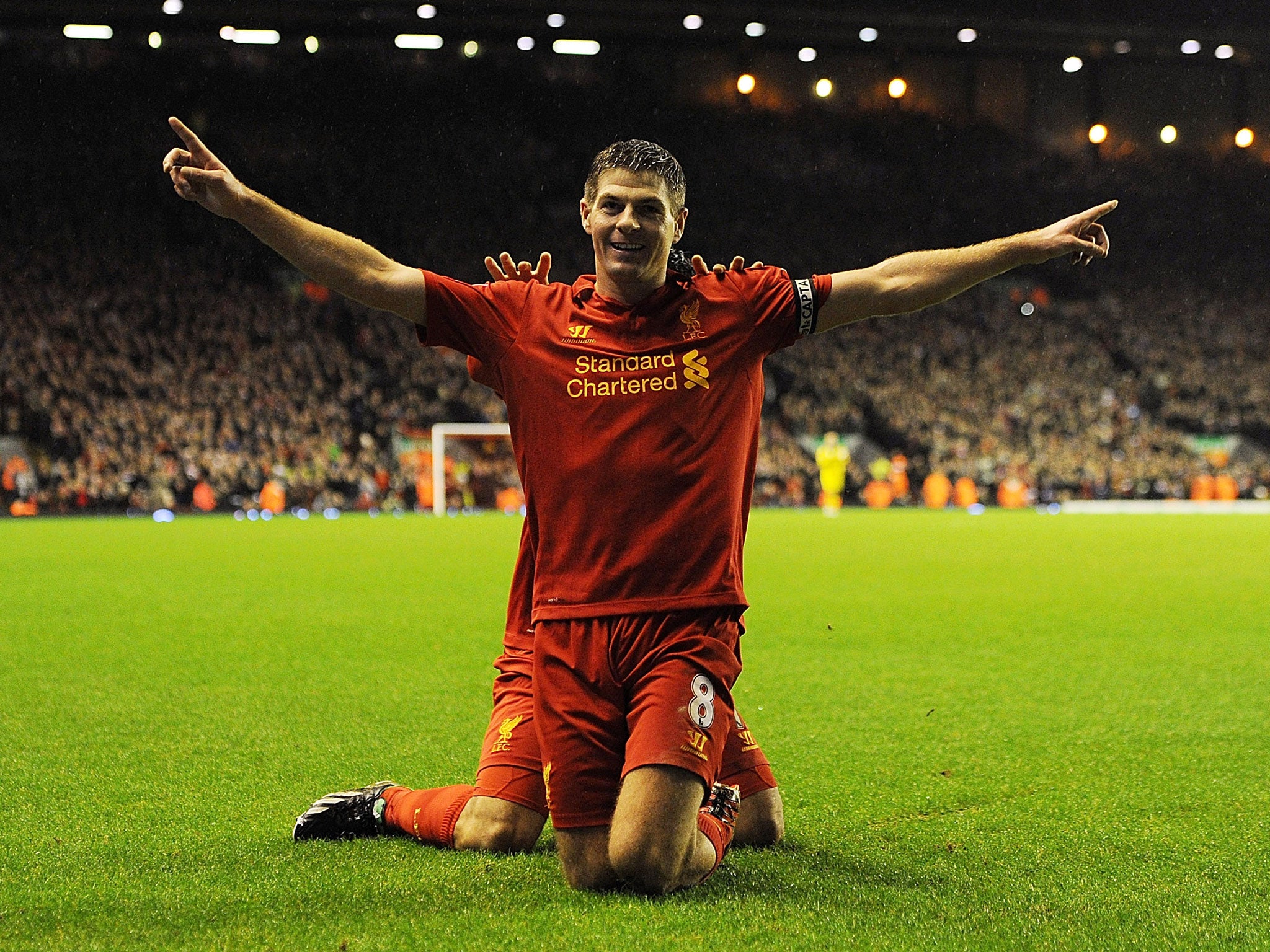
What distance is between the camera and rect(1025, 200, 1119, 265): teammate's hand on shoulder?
3744 millimetres

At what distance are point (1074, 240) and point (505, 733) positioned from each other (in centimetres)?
238

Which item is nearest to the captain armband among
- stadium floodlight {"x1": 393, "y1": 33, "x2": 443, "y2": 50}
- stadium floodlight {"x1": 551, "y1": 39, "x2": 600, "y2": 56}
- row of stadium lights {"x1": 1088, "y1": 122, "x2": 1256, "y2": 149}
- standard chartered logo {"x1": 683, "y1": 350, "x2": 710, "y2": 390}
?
standard chartered logo {"x1": 683, "y1": 350, "x2": 710, "y2": 390}

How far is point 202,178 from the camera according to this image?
3412 millimetres

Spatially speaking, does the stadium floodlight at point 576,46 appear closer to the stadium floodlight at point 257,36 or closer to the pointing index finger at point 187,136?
the stadium floodlight at point 257,36

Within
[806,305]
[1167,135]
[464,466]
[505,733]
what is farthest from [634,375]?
[1167,135]

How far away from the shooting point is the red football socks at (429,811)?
3.94 meters

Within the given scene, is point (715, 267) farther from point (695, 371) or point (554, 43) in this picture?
point (554, 43)

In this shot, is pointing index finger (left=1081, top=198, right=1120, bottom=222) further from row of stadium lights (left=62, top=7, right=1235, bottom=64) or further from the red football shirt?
row of stadium lights (left=62, top=7, right=1235, bottom=64)

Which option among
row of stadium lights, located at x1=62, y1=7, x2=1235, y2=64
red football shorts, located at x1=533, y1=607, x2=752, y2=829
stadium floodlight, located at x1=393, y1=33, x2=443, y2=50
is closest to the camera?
red football shorts, located at x1=533, y1=607, x2=752, y2=829

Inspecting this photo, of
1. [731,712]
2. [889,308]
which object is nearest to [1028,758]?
[731,712]

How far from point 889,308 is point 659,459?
836 millimetres

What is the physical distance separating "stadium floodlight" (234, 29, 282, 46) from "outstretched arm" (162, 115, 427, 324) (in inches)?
1078

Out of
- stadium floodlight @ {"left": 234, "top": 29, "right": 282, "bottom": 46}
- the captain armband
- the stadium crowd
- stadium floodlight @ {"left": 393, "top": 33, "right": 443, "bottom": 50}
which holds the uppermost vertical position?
stadium floodlight @ {"left": 393, "top": 33, "right": 443, "bottom": 50}

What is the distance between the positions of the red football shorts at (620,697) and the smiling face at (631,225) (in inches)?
40.5
